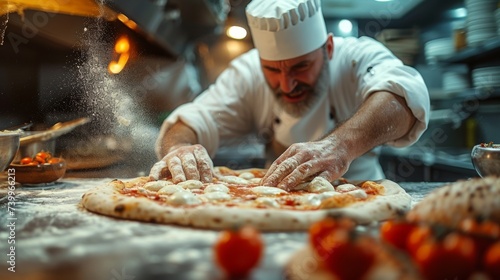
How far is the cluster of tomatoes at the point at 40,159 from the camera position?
194cm

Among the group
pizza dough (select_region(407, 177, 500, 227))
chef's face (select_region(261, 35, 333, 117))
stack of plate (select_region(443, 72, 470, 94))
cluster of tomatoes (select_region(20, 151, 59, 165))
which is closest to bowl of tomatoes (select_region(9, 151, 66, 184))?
cluster of tomatoes (select_region(20, 151, 59, 165))

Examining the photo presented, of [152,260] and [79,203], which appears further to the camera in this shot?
[79,203]

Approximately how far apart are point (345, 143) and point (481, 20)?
2.26 meters

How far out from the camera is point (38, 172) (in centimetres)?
193

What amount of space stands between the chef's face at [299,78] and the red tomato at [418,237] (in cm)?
166

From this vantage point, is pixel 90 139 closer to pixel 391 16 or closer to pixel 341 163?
pixel 341 163

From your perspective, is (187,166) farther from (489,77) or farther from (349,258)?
(489,77)

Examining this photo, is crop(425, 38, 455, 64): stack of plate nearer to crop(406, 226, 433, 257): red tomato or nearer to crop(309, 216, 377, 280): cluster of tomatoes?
crop(406, 226, 433, 257): red tomato

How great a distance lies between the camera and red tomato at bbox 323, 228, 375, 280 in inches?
27.0

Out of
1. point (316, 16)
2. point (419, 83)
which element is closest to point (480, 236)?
point (419, 83)

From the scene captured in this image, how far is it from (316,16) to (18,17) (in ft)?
5.11

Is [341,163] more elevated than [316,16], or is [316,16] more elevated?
[316,16]

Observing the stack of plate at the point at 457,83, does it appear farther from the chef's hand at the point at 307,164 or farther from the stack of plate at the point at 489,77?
the chef's hand at the point at 307,164

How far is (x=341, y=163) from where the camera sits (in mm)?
1848
